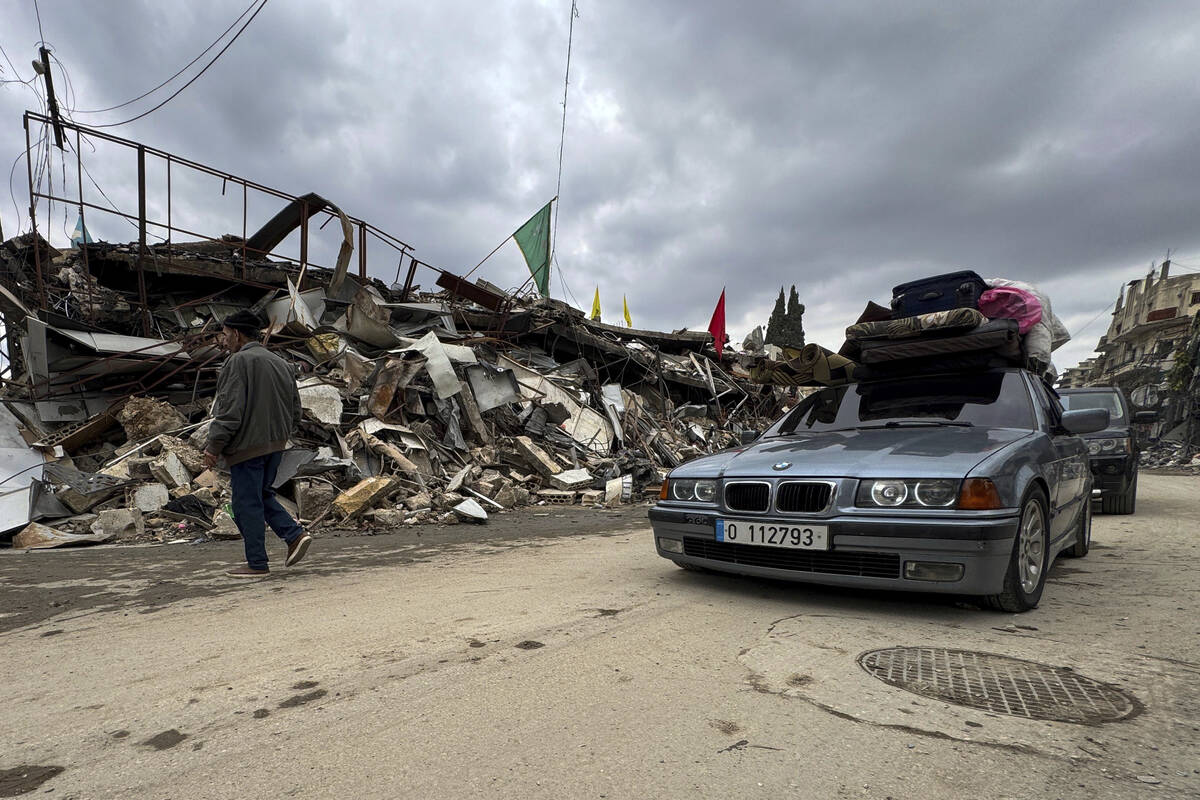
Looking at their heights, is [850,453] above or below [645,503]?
above

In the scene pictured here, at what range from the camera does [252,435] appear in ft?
12.6

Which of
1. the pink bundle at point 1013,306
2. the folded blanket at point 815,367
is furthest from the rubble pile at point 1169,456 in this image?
the folded blanket at point 815,367

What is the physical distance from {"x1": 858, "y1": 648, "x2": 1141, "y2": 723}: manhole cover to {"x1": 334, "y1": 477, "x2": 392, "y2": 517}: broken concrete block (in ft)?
18.5

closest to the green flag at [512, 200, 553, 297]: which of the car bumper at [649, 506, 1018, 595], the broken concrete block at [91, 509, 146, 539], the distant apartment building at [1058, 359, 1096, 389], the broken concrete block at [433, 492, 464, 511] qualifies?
A: the broken concrete block at [433, 492, 464, 511]

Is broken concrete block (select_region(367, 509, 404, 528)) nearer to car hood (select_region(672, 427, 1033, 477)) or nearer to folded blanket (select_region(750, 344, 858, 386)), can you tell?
car hood (select_region(672, 427, 1033, 477))

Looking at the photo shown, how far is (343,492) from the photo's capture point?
6867 mm

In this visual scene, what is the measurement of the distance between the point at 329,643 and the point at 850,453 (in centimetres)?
267

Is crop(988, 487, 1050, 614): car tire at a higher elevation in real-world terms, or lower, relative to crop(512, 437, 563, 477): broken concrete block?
lower

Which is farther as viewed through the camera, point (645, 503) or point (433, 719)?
point (645, 503)

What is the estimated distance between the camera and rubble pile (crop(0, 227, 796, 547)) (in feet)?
21.1

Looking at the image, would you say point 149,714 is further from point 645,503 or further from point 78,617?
point 645,503

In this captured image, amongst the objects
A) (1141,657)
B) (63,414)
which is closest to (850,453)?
(1141,657)

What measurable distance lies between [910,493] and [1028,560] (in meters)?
0.96

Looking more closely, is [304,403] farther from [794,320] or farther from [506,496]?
[794,320]
